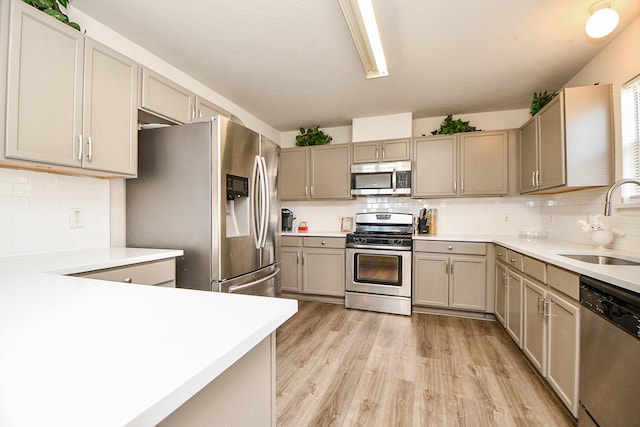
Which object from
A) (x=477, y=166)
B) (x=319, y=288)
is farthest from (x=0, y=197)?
(x=477, y=166)

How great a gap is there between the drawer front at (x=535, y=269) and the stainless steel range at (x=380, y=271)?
1.25 m

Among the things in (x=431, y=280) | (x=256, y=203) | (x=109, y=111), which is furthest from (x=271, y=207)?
(x=431, y=280)

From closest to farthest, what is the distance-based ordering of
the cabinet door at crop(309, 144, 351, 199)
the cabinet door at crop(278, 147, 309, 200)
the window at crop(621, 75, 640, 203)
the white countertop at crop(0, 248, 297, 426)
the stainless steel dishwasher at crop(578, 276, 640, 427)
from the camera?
1. the white countertop at crop(0, 248, 297, 426)
2. the stainless steel dishwasher at crop(578, 276, 640, 427)
3. the window at crop(621, 75, 640, 203)
4. the cabinet door at crop(309, 144, 351, 199)
5. the cabinet door at crop(278, 147, 309, 200)

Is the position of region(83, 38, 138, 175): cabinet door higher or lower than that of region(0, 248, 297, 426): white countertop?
higher

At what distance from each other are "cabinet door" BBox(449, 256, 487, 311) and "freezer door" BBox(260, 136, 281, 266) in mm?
1928

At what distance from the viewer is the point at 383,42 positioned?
2.29m

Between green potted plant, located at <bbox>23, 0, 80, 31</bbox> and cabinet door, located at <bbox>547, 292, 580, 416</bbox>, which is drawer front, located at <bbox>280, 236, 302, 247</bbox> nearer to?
cabinet door, located at <bbox>547, 292, 580, 416</bbox>

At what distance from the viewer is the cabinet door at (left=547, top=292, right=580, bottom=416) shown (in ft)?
5.08

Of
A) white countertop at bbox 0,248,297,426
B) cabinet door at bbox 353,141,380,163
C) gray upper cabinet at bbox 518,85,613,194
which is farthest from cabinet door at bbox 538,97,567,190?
white countertop at bbox 0,248,297,426

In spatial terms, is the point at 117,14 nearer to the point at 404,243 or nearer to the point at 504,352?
the point at 404,243

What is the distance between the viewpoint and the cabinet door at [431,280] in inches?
128

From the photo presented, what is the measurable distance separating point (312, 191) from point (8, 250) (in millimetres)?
2991

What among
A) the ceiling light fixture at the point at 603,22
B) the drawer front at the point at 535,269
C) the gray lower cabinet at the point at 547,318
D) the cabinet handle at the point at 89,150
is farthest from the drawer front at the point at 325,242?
the ceiling light fixture at the point at 603,22

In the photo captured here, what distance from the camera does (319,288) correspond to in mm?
3750
